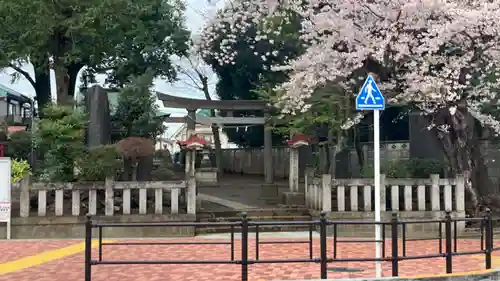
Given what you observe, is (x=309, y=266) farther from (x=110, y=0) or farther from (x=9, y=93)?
(x=9, y=93)

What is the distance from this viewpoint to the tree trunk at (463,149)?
13.2 metres

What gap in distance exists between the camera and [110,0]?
19.0m

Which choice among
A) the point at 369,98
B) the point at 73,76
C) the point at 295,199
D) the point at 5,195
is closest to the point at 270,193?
the point at 295,199

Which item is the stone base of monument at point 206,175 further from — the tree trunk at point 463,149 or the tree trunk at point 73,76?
the tree trunk at point 463,149

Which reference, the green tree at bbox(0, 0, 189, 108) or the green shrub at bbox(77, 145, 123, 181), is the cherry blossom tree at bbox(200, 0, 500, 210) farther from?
the green tree at bbox(0, 0, 189, 108)

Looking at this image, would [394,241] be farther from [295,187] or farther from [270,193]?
[270,193]

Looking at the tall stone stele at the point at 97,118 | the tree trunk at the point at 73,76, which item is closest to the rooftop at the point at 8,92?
the tree trunk at the point at 73,76

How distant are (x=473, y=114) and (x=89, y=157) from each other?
9505mm

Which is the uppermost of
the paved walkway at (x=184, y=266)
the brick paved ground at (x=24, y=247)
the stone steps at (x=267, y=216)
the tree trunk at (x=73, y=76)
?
the tree trunk at (x=73, y=76)

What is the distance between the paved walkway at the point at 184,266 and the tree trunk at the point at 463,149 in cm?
186

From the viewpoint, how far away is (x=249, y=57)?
26062 mm

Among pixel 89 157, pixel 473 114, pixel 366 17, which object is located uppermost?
pixel 366 17

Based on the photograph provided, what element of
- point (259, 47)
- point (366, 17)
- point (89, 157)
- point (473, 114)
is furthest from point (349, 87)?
point (259, 47)

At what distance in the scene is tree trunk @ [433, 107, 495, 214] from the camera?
43.3 feet
